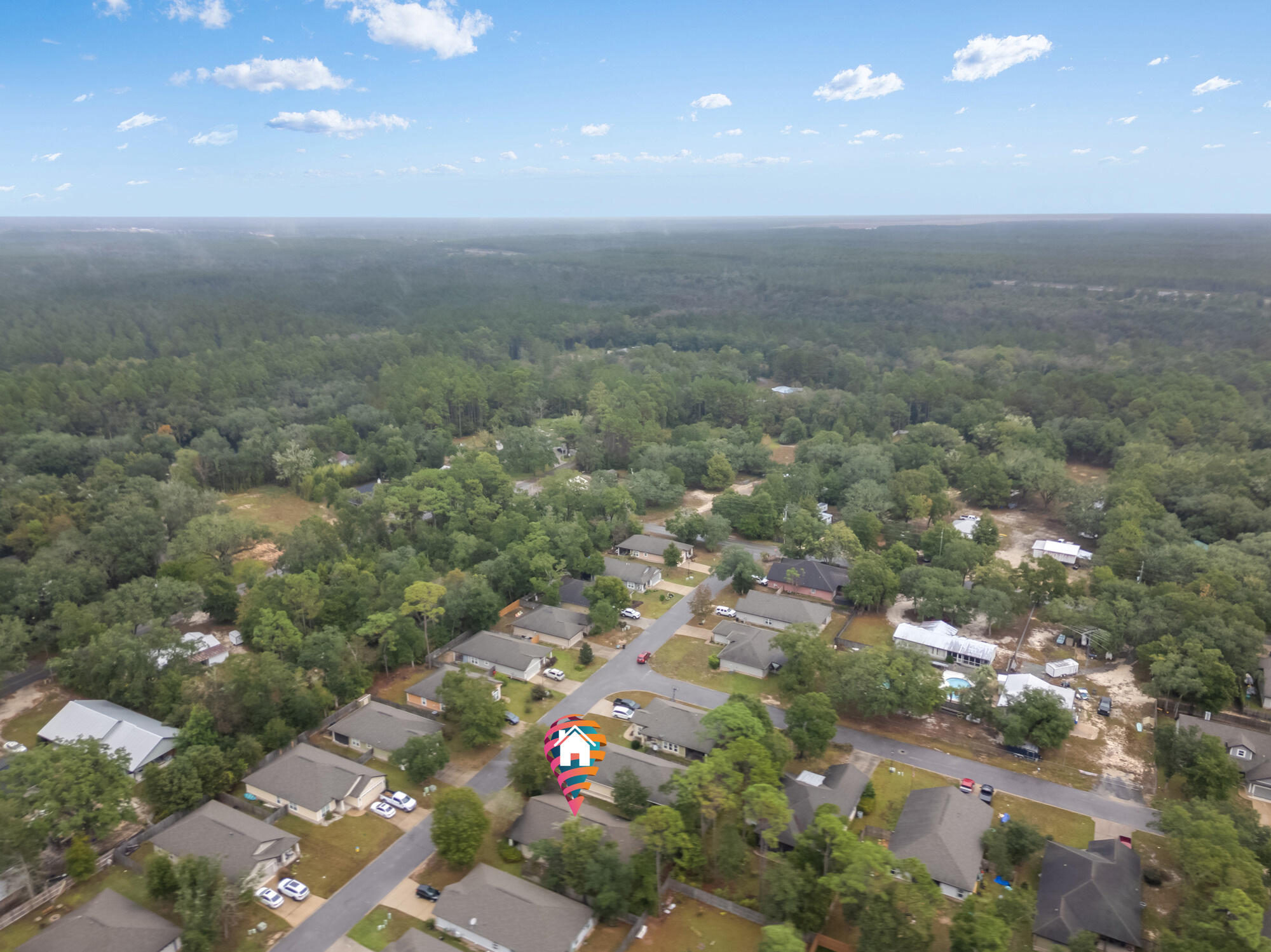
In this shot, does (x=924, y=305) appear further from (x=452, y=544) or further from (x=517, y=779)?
(x=517, y=779)

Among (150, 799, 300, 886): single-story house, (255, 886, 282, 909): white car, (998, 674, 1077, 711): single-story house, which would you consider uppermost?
(150, 799, 300, 886): single-story house

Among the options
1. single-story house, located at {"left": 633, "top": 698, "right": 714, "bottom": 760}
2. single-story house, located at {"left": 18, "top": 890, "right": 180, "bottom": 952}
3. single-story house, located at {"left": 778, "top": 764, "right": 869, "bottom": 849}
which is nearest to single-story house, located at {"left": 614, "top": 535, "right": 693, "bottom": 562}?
single-story house, located at {"left": 633, "top": 698, "right": 714, "bottom": 760}

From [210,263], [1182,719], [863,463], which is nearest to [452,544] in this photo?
[863,463]

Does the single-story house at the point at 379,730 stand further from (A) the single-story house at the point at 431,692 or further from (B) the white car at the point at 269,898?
(B) the white car at the point at 269,898

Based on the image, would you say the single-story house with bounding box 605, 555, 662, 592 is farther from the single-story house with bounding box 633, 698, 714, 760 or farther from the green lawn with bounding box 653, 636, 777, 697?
the single-story house with bounding box 633, 698, 714, 760

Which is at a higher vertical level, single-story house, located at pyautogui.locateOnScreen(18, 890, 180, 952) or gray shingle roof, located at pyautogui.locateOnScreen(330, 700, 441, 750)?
single-story house, located at pyautogui.locateOnScreen(18, 890, 180, 952)

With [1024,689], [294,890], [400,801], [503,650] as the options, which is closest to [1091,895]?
[1024,689]
